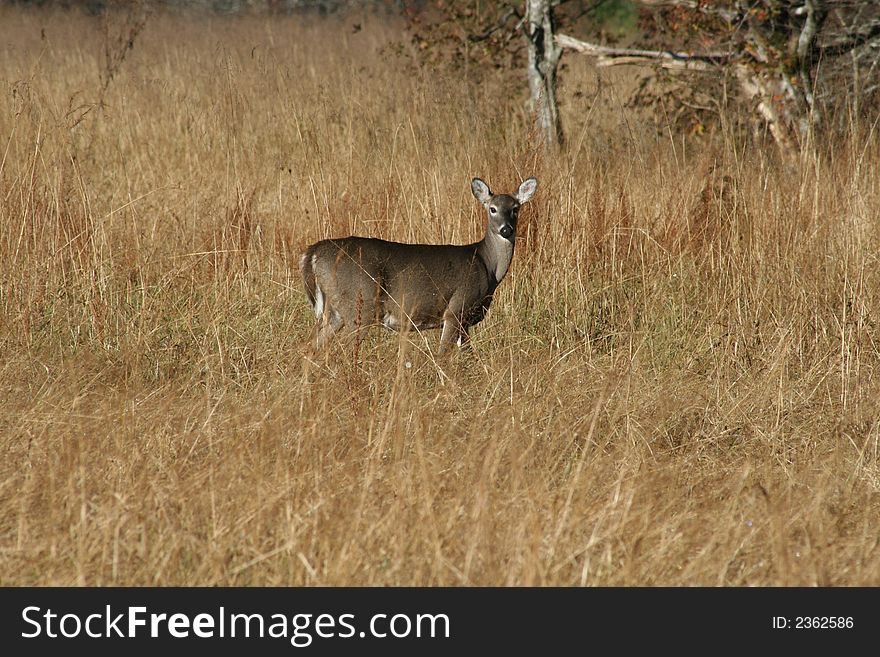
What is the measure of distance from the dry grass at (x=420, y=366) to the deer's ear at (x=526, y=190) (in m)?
0.39

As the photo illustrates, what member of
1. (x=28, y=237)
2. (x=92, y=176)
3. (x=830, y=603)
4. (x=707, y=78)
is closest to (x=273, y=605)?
(x=830, y=603)

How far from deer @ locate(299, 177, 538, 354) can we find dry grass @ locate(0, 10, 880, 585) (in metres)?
0.15

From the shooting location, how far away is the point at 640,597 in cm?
268

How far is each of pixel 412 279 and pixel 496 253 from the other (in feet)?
1.53

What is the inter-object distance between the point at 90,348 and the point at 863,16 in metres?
6.20

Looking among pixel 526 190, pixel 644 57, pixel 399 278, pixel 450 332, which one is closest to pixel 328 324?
pixel 399 278

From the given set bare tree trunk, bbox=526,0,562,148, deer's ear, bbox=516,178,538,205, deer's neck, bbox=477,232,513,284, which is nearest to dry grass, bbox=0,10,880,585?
deer's neck, bbox=477,232,513,284

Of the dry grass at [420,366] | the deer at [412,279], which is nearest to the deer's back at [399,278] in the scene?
the deer at [412,279]

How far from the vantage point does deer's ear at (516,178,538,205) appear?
205 inches

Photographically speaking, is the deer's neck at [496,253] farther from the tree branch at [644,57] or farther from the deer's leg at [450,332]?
the tree branch at [644,57]

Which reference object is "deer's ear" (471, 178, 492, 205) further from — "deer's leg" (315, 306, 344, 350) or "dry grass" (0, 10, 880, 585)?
"deer's leg" (315, 306, 344, 350)

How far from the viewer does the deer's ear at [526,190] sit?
17.0ft

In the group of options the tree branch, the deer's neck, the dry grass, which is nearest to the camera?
the dry grass

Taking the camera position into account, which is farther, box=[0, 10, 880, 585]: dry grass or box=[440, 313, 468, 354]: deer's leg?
box=[440, 313, 468, 354]: deer's leg
